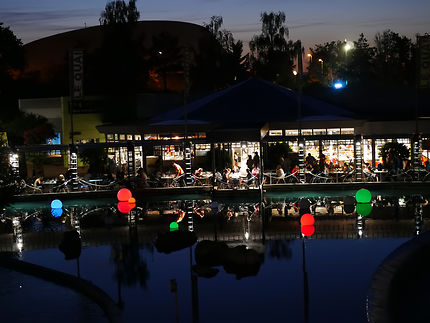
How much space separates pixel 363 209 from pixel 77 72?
1343 centimetres

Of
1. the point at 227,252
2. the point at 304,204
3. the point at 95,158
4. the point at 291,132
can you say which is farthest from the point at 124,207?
the point at 291,132

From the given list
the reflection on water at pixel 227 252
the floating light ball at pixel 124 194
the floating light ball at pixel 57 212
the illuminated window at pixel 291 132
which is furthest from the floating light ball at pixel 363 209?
the illuminated window at pixel 291 132

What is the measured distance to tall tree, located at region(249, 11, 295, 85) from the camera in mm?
65812

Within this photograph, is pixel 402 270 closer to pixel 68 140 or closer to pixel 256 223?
pixel 256 223

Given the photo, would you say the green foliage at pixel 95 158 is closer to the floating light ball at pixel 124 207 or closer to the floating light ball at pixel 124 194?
the floating light ball at pixel 124 194

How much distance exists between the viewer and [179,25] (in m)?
75.2

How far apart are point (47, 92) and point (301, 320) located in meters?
48.8

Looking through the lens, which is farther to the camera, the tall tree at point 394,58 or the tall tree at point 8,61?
the tall tree at point 394,58

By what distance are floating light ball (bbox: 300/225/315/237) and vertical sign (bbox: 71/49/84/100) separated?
44.2ft

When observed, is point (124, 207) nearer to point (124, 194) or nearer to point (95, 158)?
point (124, 194)

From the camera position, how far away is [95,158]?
3519 cm

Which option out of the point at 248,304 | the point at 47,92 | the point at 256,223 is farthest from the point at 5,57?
the point at 248,304

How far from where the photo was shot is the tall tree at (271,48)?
6581cm

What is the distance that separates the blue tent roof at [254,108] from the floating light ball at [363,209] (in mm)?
6255
